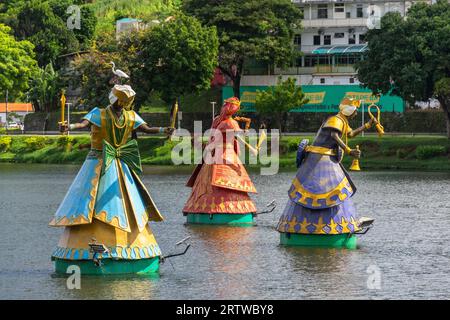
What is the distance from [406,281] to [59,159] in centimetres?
7562

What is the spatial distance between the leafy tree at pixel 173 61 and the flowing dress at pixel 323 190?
71.1 meters

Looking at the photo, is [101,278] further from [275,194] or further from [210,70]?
[210,70]

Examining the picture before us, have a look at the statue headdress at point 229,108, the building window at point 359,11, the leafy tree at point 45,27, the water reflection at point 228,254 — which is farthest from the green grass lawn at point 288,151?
the water reflection at point 228,254

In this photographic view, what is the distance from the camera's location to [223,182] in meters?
45.4

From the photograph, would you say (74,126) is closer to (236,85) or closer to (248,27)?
(248,27)

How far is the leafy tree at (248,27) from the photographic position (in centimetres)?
11738

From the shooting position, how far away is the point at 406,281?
34469 millimetres

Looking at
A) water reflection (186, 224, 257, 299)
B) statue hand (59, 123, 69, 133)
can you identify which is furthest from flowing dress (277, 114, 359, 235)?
statue hand (59, 123, 69, 133)

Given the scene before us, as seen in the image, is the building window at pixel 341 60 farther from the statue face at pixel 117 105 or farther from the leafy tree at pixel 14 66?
the statue face at pixel 117 105

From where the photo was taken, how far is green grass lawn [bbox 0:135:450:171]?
93.5 m

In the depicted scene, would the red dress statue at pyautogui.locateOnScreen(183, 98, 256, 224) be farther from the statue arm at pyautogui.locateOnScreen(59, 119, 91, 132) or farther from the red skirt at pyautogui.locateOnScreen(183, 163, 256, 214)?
the statue arm at pyautogui.locateOnScreen(59, 119, 91, 132)

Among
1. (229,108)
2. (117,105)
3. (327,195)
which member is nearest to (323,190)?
(327,195)

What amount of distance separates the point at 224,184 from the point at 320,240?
8.11 meters
